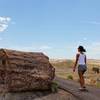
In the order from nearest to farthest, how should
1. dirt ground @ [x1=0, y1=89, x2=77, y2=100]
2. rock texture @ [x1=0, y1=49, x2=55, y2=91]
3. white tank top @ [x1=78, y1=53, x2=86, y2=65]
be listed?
1. rock texture @ [x1=0, y1=49, x2=55, y2=91]
2. dirt ground @ [x1=0, y1=89, x2=77, y2=100]
3. white tank top @ [x1=78, y1=53, x2=86, y2=65]

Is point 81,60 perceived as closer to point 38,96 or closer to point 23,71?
point 38,96

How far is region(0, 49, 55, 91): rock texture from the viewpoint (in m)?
15.1

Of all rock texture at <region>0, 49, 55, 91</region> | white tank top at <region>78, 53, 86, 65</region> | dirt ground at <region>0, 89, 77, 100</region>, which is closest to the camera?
rock texture at <region>0, 49, 55, 91</region>

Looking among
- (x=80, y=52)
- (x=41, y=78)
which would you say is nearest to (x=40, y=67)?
(x=41, y=78)

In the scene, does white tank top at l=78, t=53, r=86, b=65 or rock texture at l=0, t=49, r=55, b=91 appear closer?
rock texture at l=0, t=49, r=55, b=91

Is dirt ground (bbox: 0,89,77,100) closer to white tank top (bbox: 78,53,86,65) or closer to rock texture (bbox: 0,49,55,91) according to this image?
rock texture (bbox: 0,49,55,91)

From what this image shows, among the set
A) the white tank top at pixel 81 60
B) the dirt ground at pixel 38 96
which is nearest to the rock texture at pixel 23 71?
the dirt ground at pixel 38 96

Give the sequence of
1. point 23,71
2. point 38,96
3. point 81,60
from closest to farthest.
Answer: point 23,71
point 38,96
point 81,60

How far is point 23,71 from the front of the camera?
15344 mm

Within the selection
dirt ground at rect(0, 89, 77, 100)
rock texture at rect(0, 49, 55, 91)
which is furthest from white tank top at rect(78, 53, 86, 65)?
rock texture at rect(0, 49, 55, 91)

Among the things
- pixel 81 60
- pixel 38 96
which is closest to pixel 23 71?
pixel 38 96

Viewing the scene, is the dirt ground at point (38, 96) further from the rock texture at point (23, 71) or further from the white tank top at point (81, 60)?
the white tank top at point (81, 60)

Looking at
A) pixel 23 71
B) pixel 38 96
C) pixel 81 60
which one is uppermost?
pixel 81 60

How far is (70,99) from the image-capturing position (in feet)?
52.1
